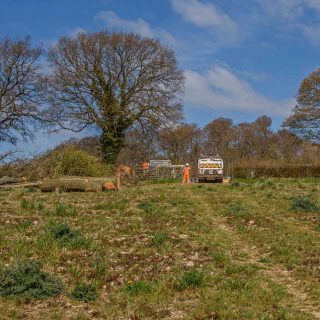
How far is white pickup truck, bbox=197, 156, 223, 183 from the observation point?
36031mm

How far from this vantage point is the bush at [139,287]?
723 centimetres

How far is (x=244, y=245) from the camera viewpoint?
10703 millimetres

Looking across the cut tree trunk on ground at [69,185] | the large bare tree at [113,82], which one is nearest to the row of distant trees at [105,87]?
the large bare tree at [113,82]

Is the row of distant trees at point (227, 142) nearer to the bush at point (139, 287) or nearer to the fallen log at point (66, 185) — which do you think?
the fallen log at point (66, 185)

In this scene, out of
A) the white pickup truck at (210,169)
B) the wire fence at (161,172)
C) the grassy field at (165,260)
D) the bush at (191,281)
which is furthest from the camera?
the wire fence at (161,172)

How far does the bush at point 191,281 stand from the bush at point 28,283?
1837mm

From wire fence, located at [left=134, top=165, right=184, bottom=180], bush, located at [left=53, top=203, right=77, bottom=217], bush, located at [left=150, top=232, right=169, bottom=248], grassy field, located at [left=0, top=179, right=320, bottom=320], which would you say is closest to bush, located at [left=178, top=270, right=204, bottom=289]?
grassy field, located at [left=0, top=179, right=320, bottom=320]

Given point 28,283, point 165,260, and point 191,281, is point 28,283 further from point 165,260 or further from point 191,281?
point 165,260

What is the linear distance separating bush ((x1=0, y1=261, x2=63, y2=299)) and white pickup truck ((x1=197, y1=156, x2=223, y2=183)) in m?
28.9

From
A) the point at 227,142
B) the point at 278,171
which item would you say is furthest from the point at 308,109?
the point at 227,142

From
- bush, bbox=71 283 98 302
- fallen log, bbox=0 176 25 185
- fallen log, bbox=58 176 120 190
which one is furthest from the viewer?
fallen log, bbox=0 176 25 185

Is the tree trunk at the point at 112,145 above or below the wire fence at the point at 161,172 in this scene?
above

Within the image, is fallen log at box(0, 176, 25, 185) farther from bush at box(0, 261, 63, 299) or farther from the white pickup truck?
bush at box(0, 261, 63, 299)

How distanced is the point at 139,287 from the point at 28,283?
1634mm
